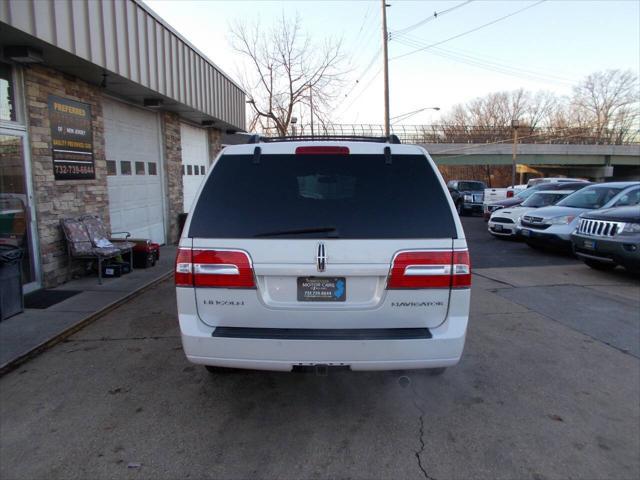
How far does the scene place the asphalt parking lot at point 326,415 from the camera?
2775 mm

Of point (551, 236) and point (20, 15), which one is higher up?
point (20, 15)

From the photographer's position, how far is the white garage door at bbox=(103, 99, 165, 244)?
916 centimetres

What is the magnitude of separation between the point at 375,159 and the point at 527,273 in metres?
6.94

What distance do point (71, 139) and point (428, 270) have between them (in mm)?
6878

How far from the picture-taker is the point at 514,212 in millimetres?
13078

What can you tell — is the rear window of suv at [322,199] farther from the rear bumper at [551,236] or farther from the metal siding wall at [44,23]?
the rear bumper at [551,236]

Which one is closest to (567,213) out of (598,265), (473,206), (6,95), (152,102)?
(598,265)

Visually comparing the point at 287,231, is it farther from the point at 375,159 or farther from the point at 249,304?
the point at 375,159

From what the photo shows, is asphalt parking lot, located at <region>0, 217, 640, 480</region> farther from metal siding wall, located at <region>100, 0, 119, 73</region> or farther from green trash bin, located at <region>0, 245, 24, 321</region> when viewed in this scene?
metal siding wall, located at <region>100, 0, 119, 73</region>

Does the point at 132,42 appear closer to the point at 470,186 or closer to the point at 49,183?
the point at 49,183

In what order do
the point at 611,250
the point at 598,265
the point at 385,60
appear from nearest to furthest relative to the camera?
1. the point at 611,250
2. the point at 598,265
3. the point at 385,60

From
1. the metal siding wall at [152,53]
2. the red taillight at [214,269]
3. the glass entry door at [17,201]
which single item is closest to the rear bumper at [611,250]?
the red taillight at [214,269]

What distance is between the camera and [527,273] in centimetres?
880

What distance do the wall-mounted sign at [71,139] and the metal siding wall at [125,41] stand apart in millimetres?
976
